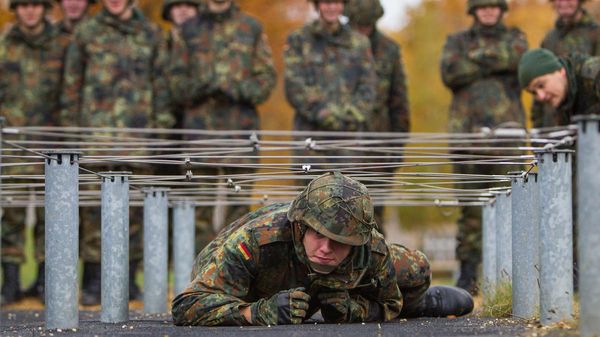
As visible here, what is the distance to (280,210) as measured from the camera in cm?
843

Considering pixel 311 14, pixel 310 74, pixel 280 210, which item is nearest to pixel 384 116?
pixel 310 74

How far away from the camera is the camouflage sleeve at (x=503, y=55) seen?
48.7 feet

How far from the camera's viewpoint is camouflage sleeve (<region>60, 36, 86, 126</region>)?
14.8 metres

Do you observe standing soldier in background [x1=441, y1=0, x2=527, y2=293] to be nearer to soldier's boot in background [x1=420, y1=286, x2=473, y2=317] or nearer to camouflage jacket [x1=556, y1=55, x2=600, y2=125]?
camouflage jacket [x1=556, y1=55, x2=600, y2=125]

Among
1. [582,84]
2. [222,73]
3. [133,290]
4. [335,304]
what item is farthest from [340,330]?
[222,73]

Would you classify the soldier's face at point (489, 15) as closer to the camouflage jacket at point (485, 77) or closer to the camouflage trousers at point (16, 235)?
the camouflage jacket at point (485, 77)

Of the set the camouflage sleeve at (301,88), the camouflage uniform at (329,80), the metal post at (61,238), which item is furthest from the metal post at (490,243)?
the metal post at (61,238)

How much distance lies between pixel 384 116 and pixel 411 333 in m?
8.30

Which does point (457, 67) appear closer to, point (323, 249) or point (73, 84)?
point (73, 84)

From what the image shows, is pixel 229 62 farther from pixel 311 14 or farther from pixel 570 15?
pixel 311 14

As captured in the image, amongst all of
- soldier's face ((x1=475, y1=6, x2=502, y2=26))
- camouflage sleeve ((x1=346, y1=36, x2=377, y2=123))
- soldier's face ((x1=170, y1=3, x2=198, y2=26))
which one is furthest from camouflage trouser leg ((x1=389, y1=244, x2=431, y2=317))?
soldier's face ((x1=170, y1=3, x2=198, y2=26))

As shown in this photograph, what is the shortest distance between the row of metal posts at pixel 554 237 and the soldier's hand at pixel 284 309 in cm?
133

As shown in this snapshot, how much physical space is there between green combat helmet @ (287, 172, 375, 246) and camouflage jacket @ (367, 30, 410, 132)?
26.2ft

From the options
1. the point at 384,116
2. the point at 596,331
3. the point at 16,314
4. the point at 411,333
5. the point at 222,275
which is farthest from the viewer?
the point at 384,116
